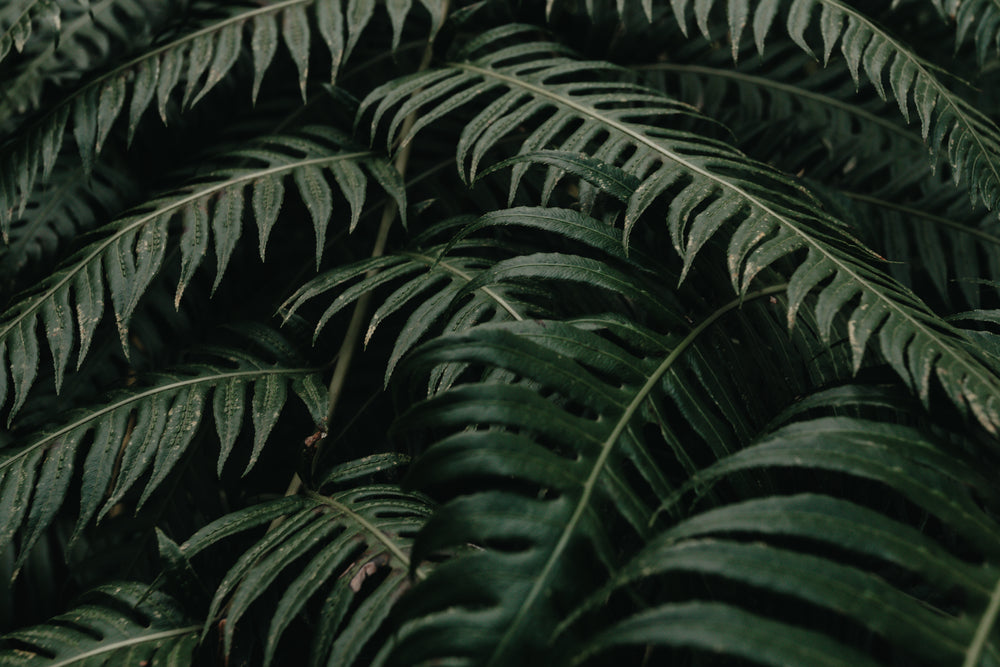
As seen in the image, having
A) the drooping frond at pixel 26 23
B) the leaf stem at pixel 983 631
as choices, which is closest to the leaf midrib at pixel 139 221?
the drooping frond at pixel 26 23

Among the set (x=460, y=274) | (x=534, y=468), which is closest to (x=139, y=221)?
(x=460, y=274)

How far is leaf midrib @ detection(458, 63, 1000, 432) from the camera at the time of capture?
0.61m

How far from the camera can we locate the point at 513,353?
0.58 metres

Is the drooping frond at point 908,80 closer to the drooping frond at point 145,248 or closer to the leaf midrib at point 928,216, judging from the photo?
the leaf midrib at point 928,216

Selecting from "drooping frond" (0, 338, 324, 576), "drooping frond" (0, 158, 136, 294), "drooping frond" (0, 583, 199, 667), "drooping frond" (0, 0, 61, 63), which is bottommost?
"drooping frond" (0, 583, 199, 667)

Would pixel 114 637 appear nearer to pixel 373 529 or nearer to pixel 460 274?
pixel 373 529

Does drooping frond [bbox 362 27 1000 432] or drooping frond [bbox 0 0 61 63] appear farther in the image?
drooping frond [bbox 0 0 61 63]

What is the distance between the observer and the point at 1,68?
1265mm

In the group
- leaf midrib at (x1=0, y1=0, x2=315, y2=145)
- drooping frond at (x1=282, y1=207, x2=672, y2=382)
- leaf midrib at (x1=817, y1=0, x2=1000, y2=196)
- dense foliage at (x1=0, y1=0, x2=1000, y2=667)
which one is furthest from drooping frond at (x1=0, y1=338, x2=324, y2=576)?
leaf midrib at (x1=817, y1=0, x2=1000, y2=196)

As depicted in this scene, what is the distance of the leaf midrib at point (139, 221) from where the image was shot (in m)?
0.88

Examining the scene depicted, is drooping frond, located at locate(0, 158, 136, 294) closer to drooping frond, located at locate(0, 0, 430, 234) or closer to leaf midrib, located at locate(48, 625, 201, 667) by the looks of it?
drooping frond, located at locate(0, 0, 430, 234)

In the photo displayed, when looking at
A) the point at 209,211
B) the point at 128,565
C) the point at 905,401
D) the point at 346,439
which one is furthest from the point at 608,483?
the point at 128,565

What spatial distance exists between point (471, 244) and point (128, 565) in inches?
28.5

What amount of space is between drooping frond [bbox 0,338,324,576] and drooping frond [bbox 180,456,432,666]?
0.08 meters
